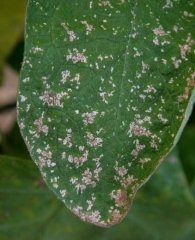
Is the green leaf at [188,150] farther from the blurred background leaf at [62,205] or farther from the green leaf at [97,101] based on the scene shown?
the green leaf at [97,101]

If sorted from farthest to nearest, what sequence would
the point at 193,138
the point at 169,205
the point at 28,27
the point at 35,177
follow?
the point at 193,138 → the point at 169,205 → the point at 35,177 → the point at 28,27

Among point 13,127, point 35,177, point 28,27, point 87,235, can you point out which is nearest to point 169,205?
point 87,235

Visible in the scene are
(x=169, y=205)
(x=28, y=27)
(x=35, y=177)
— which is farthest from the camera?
(x=169, y=205)

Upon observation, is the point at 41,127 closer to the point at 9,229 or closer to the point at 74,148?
the point at 74,148

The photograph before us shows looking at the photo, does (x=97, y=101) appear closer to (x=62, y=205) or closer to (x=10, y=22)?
(x=62, y=205)

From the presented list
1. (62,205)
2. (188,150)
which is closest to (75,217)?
(62,205)

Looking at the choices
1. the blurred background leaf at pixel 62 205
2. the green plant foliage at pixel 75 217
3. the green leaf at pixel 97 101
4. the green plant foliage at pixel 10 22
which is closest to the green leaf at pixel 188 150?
the blurred background leaf at pixel 62 205

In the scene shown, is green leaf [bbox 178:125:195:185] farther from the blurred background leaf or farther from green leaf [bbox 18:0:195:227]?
green leaf [bbox 18:0:195:227]
